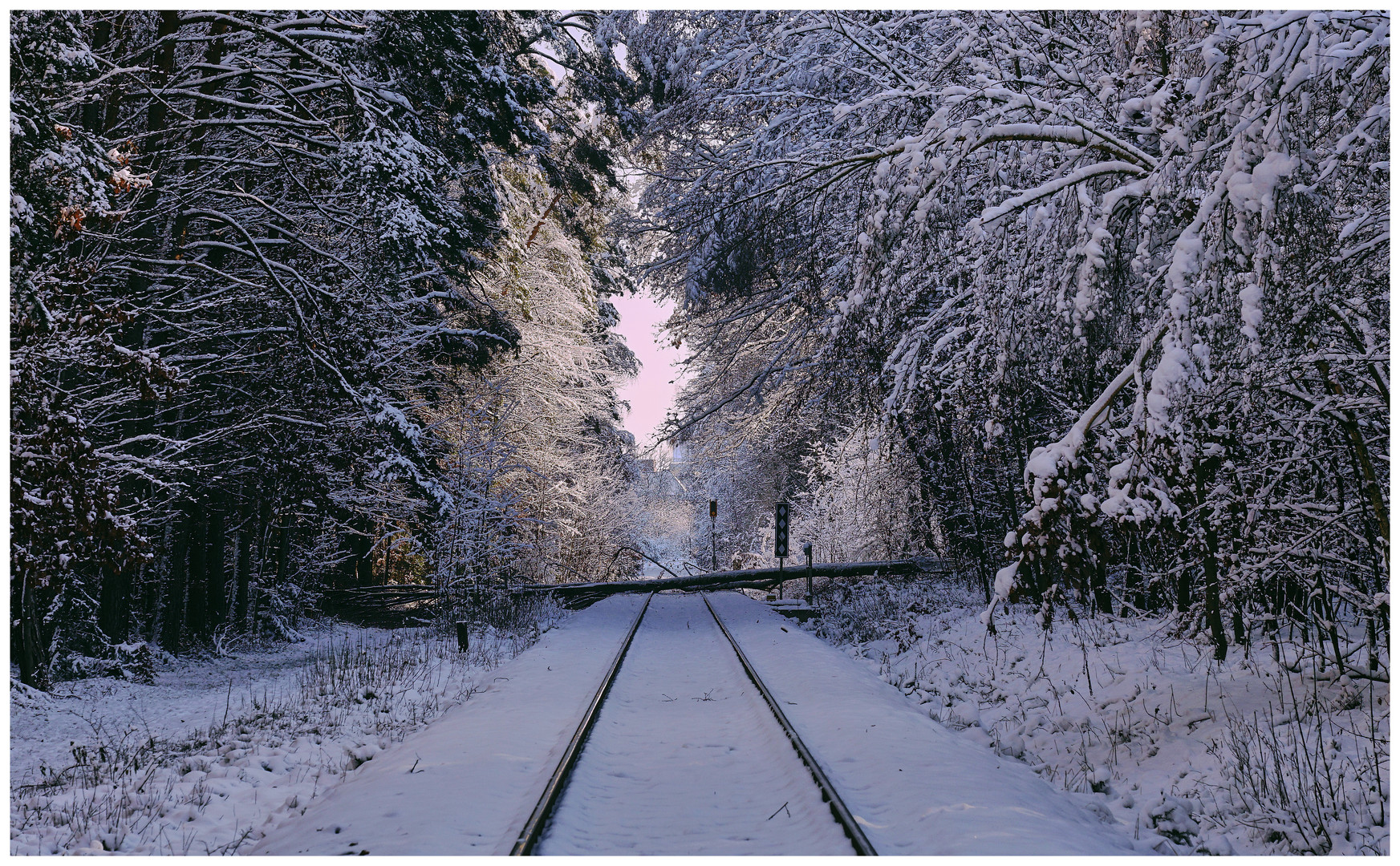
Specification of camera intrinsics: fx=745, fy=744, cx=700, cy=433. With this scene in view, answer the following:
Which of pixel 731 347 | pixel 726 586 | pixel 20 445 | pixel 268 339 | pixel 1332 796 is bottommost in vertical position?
pixel 726 586

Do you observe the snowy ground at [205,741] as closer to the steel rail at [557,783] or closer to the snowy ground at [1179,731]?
the steel rail at [557,783]

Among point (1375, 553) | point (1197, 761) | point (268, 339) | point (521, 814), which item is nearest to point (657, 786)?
point (521, 814)

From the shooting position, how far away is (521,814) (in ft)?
16.0

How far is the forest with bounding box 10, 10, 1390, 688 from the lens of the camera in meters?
4.68

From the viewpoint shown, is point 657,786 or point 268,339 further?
point 268,339

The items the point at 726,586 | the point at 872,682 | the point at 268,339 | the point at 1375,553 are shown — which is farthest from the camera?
the point at 726,586

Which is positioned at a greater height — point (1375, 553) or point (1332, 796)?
point (1375, 553)

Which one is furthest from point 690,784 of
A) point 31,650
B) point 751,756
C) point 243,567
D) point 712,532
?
point 712,532

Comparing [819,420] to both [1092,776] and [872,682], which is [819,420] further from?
[1092,776]

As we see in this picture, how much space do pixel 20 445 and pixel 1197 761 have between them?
10060mm

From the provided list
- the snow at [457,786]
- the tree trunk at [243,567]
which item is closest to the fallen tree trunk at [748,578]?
the tree trunk at [243,567]

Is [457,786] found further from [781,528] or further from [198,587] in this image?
[781,528]

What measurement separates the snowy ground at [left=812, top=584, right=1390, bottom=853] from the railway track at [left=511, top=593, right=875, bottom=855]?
2.10m

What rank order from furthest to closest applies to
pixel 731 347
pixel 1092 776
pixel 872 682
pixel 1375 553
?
pixel 731 347, pixel 872 682, pixel 1092 776, pixel 1375 553
